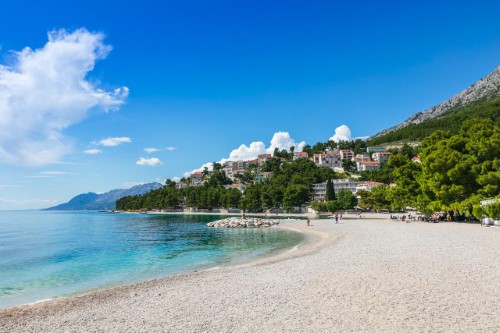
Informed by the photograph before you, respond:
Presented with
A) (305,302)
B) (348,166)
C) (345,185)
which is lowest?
(305,302)

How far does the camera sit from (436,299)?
10.9 meters

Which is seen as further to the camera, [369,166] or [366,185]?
[369,166]

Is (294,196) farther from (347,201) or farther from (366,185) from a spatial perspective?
(366,185)

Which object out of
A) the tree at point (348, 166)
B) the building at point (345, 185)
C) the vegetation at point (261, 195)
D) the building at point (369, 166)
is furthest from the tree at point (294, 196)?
the tree at point (348, 166)

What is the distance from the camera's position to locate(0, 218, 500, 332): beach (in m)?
9.34

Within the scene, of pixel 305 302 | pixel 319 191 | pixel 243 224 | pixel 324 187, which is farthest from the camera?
pixel 319 191

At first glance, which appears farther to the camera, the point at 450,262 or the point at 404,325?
the point at 450,262

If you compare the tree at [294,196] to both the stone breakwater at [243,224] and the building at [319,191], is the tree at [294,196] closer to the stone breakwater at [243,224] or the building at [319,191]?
the building at [319,191]

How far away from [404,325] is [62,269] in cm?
2406

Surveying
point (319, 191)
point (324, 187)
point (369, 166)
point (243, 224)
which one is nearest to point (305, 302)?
point (243, 224)

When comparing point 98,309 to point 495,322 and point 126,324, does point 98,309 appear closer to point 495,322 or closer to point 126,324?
point 126,324

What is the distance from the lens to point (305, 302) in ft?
37.2

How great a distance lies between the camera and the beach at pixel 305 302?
9.34m

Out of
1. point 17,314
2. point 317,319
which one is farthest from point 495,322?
point 17,314
